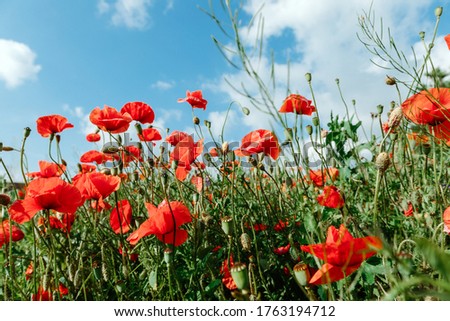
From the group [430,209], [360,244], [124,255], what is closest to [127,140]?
[124,255]

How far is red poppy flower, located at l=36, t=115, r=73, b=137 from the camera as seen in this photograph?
214 cm

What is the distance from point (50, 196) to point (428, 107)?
1.23 meters

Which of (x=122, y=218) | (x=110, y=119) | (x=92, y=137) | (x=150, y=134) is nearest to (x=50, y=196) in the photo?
(x=122, y=218)

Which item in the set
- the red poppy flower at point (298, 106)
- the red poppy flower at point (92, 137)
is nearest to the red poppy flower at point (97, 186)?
the red poppy flower at point (298, 106)

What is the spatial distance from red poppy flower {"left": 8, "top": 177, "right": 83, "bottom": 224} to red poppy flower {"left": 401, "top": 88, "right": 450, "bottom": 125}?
1117 mm

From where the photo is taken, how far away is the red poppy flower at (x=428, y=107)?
126 cm

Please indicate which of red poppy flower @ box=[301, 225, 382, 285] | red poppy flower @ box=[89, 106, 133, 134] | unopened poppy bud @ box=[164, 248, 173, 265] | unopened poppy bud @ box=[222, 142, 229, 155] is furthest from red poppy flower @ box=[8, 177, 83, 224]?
red poppy flower @ box=[301, 225, 382, 285]

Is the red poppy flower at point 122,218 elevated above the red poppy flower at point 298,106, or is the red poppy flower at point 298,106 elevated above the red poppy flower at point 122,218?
the red poppy flower at point 298,106

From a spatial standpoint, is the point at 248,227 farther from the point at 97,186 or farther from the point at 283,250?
the point at 97,186

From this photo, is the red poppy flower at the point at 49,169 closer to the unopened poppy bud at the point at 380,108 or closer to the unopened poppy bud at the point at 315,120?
the unopened poppy bud at the point at 315,120

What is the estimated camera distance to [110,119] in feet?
6.25

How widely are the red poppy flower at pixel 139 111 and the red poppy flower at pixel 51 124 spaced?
35 cm

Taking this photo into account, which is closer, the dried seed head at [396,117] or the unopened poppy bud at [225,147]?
the dried seed head at [396,117]
